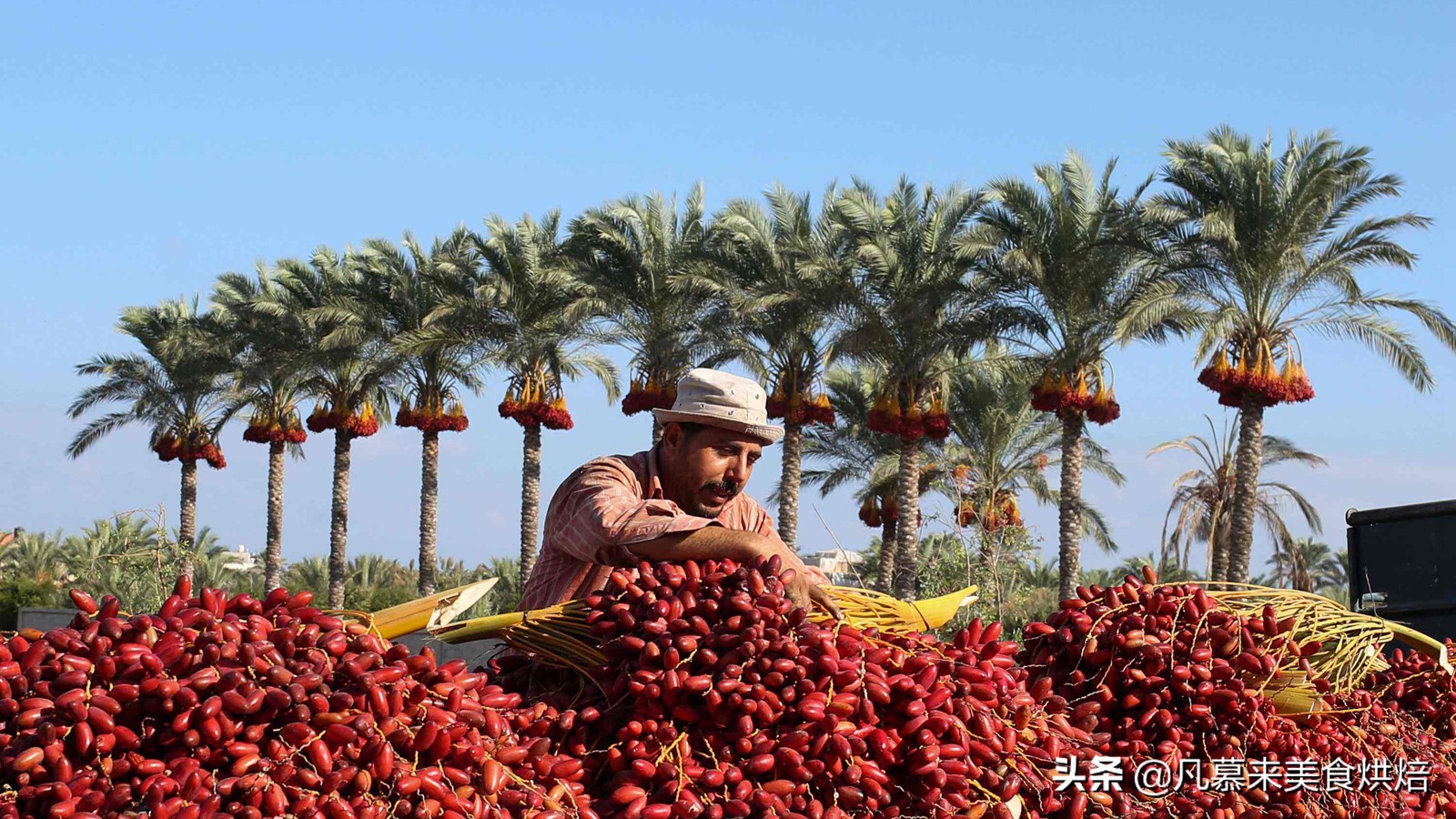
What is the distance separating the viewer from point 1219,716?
2857 mm

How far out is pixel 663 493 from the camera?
3324mm

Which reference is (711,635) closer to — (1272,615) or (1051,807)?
(1051,807)

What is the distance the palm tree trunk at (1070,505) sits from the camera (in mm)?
22438

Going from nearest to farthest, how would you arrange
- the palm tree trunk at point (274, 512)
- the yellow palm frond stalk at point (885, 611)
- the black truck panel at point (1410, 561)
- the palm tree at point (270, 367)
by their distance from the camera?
the yellow palm frond stalk at point (885, 611) → the black truck panel at point (1410, 561) → the palm tree at point (270, 367) → the palm tree trunk at point (274, 512)

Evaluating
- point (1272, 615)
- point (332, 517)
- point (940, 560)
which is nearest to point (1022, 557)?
point (940, 560)

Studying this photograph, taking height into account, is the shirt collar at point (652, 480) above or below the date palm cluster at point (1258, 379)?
below

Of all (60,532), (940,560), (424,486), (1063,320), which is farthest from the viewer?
(60,532)

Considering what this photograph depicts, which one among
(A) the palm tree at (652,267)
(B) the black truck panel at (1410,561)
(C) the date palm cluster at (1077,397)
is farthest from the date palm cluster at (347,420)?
(B) the black truck panel at (1410,561)

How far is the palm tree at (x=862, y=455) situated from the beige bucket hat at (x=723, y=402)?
24.0m

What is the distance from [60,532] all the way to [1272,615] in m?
39.2

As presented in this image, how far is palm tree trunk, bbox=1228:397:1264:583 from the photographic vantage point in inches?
815

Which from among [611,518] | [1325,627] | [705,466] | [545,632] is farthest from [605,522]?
[1325,627]

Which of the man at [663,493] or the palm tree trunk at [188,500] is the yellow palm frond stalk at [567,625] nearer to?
the man at [663,493]

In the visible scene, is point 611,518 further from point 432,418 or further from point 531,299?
point 432,418
